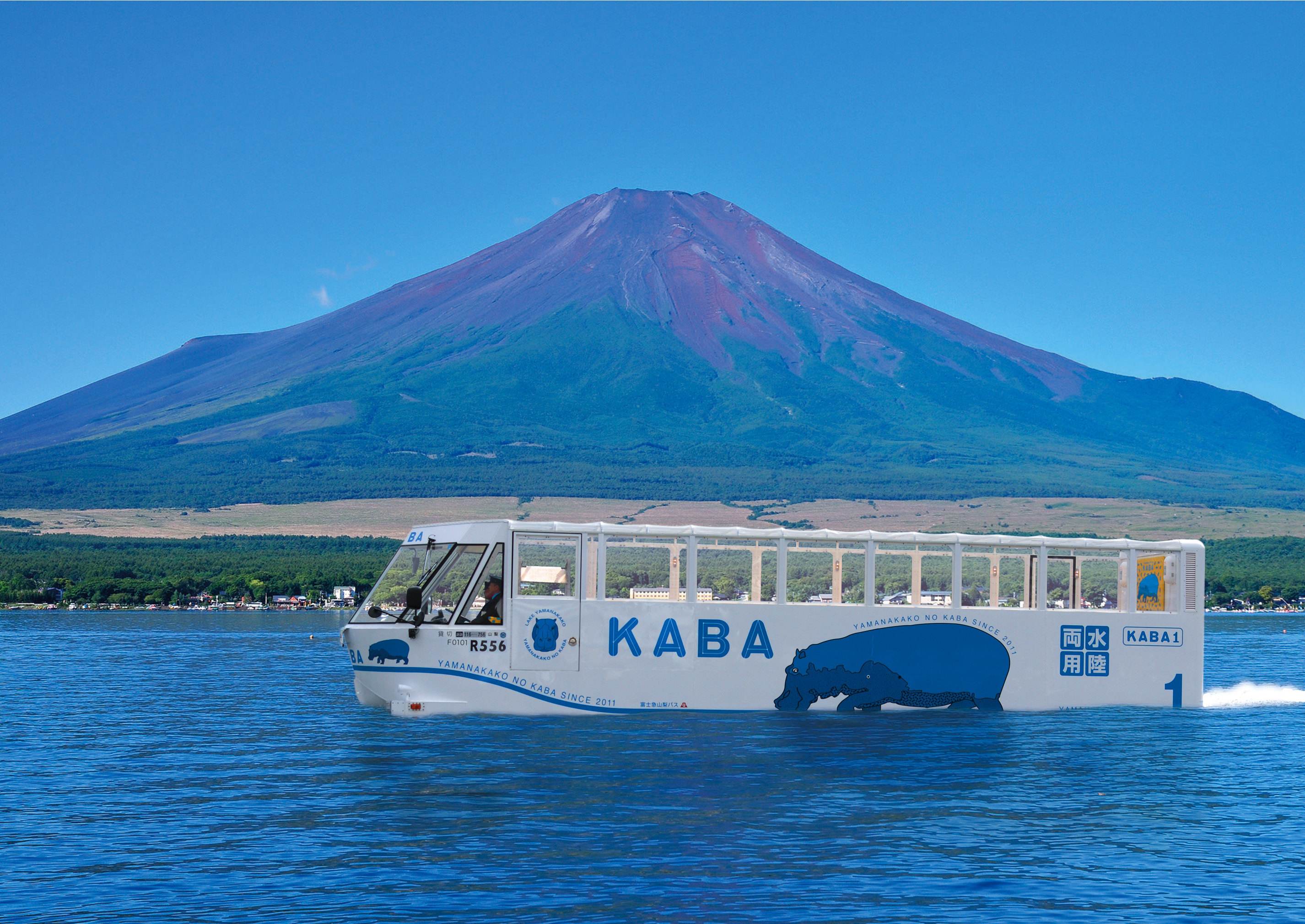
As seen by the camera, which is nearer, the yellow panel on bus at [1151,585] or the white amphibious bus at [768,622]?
the white amphibious bus at [768,622]

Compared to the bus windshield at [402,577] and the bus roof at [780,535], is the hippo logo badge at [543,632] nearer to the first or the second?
the bus roof at [780,535]

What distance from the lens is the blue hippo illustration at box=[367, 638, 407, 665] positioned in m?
24.1

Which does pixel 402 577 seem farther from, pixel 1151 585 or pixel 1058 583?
pixel 1151 585

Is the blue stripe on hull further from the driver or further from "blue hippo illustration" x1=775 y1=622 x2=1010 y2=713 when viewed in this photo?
"blue hippo illustration" x1=775 y1=622 x2=1010 y2=713

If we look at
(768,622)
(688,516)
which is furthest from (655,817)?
(688,516)

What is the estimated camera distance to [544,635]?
24.5 m

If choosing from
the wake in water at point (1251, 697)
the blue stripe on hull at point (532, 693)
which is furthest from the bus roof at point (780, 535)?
the wake in water at point (1251, 697)


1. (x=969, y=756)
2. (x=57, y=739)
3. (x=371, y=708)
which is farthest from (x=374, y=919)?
(x=371, y=708)

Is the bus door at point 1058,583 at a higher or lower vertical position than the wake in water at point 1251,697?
higher

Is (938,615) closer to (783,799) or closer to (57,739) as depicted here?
(783,799)

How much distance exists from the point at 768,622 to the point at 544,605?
395 centimetres

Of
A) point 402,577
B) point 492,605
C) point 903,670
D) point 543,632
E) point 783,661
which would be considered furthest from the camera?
point 903,670

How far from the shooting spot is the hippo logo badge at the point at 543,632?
80.1ft

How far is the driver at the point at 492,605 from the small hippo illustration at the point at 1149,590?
12.3 meters
